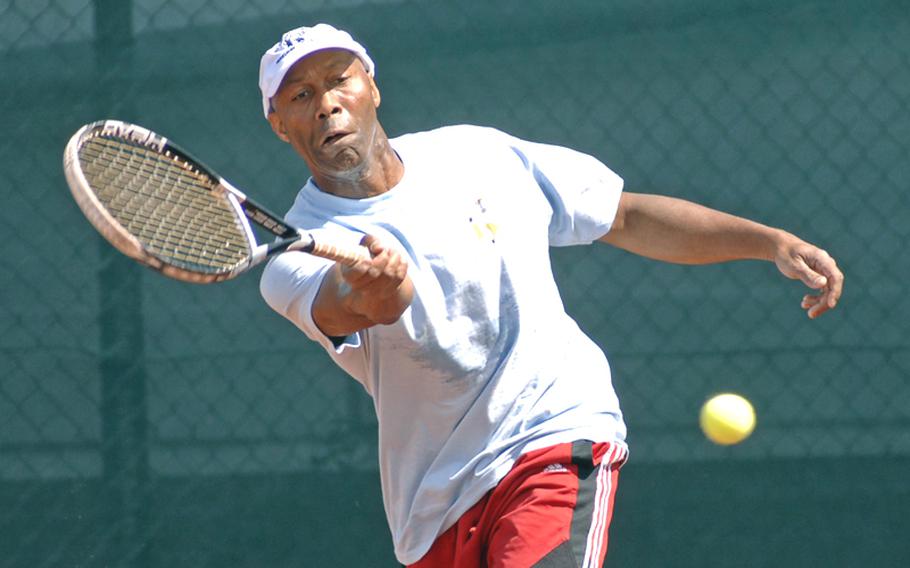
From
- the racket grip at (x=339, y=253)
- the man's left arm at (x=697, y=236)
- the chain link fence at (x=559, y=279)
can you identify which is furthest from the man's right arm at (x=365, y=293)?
the chain link fence at (x=559, y=279)

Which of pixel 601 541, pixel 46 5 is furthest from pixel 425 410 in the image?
pixel 46 5

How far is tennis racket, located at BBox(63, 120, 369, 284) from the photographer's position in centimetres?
218

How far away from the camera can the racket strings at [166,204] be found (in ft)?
7.52

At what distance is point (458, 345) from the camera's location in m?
2.64

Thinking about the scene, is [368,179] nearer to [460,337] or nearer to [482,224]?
[482,224]

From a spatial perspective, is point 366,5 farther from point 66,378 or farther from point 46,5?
point 66,378

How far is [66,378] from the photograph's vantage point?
3990 mm

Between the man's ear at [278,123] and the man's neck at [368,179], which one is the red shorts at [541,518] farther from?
the man's ear at [278,123]

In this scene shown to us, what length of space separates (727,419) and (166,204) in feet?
6.09

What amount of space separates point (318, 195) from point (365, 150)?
0.13 metres

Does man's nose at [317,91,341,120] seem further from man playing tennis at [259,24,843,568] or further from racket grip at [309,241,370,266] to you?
racket grip at [309,241,370,266]

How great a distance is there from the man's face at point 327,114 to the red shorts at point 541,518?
0.67 m

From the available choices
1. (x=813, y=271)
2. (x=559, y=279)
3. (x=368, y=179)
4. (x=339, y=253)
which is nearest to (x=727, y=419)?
(x=559, y=279)

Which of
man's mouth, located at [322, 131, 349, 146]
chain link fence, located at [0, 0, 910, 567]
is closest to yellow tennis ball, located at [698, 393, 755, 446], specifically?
chain link fence, located at [0, 0, 910, 567]
